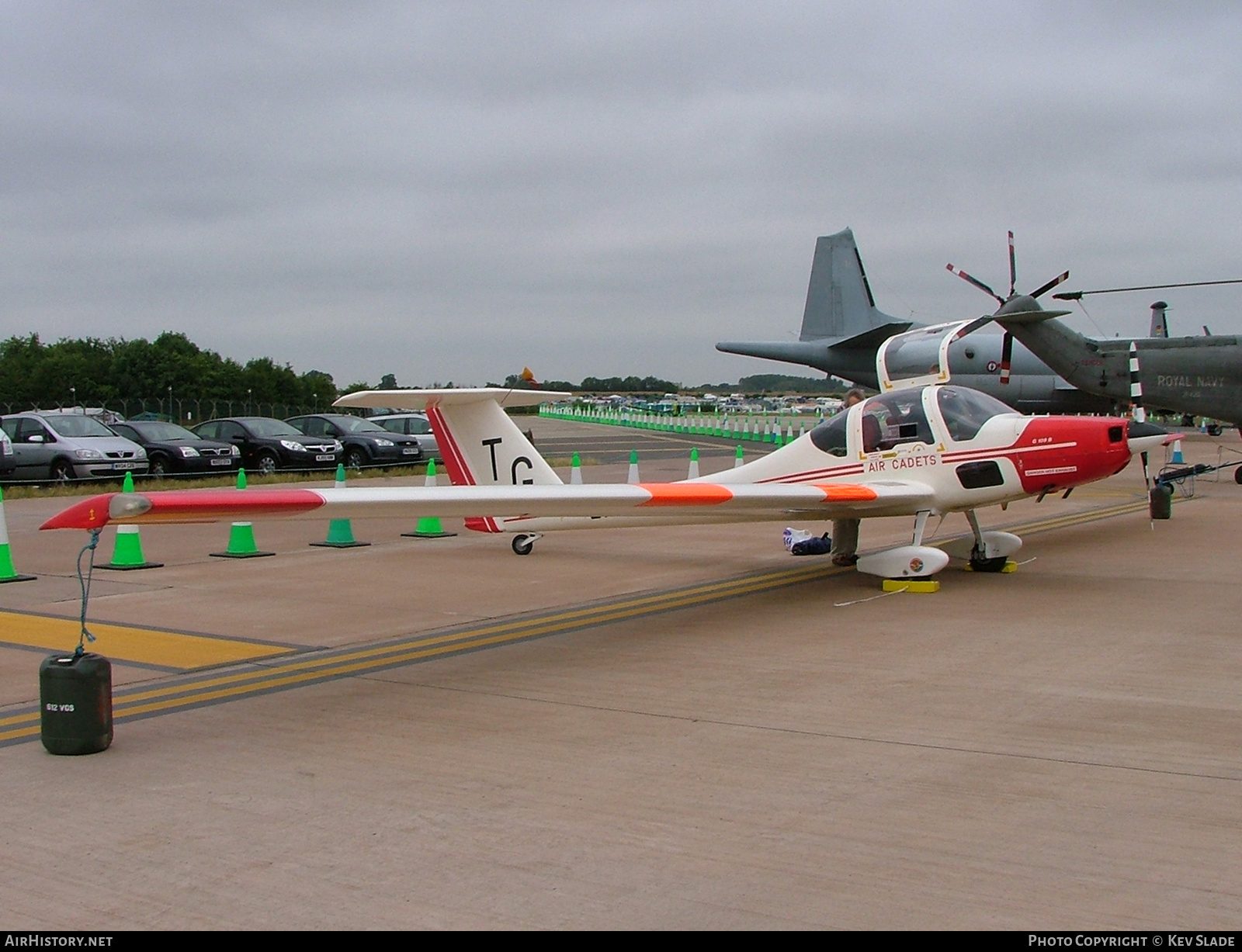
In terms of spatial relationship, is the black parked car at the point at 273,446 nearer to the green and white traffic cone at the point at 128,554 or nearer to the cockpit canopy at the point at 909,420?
the green and white traffic cone at the point at 128,554

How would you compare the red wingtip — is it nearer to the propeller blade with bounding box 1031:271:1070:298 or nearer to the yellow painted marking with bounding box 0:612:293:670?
the yellow painted marking with bounding box 0:612:293:670

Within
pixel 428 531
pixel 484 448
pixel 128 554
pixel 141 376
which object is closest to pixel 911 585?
pixel 484 448

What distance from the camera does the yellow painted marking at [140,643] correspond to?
7.97 m

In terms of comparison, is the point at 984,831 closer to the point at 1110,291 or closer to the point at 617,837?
the point at 617,837

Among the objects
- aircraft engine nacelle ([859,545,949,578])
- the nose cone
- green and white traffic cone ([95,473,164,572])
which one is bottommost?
aircraft engine nacelle ([859,545,949,578])

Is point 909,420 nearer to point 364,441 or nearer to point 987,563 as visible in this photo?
point 987,563

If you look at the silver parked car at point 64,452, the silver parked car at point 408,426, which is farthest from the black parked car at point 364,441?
the silver parked car at point 64,452

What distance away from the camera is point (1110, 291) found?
18938mm

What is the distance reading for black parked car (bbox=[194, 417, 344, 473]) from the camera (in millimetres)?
26531

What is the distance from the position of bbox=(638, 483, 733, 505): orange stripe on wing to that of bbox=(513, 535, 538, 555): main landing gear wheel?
4.17 meters

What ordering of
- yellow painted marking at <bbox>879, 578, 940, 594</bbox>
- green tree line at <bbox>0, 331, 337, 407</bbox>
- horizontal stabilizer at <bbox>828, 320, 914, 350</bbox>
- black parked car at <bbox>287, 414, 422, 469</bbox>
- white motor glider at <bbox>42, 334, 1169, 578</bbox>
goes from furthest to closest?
green tree line at <bbox>0, 331, 337, 407</bbox>
horizontal stabilizer at <bbox>828, 320, 914, 350</bbox>
black parked car at <bbox>287, 414, 422, 469</bbox>
yellow painted marking at <bbox>879, 578, 940, 594</bbox>
white motor glider at <bbox>42, 334, 1169, 578</bbox>

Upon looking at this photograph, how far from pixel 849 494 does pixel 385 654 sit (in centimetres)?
465

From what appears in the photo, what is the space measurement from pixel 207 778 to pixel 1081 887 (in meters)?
3.76

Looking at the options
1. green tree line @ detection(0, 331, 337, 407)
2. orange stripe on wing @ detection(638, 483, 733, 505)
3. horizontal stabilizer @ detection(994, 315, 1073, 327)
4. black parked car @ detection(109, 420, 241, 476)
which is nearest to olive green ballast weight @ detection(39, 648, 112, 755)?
orange stripe on wing @ detection(638, 483, 733, 505)
